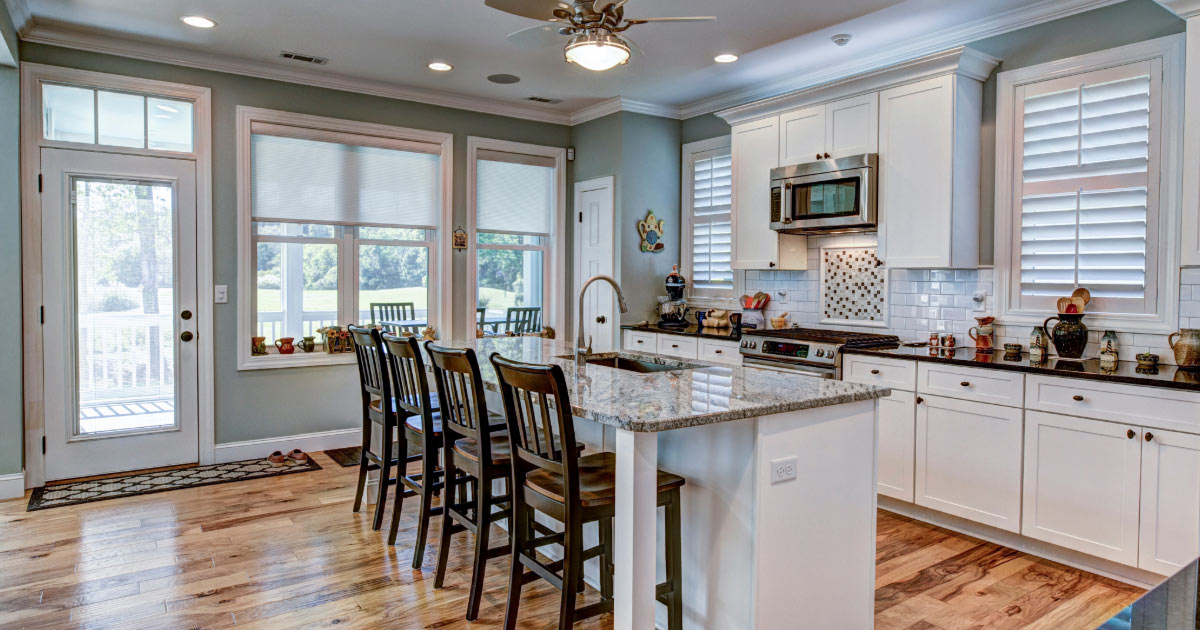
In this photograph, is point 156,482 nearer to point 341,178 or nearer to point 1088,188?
point 341,178

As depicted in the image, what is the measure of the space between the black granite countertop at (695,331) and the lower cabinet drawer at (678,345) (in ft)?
0.14

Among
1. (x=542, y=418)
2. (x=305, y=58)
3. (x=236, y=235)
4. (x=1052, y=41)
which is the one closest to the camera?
(x=542, y=418)

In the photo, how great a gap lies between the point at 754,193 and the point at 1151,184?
2282 millimetres

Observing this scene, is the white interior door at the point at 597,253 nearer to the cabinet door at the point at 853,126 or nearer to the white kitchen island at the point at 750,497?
the cabinet door at the point at 853,126

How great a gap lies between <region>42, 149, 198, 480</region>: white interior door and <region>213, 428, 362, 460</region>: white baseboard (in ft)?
0.65

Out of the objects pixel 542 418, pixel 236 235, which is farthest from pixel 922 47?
pixel 236 235

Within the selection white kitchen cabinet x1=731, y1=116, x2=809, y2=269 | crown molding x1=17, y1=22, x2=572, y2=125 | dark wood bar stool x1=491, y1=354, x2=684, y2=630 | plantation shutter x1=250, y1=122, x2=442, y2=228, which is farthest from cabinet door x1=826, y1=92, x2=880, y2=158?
plantation shutter x1=250, y1=122, x2=442, y2=228

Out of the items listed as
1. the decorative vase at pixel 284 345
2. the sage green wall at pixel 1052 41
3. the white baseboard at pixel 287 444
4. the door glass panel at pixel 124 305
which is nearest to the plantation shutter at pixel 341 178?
the door glass panel at pixel 124 305

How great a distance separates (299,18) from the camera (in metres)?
4.02

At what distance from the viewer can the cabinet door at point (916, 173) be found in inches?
152

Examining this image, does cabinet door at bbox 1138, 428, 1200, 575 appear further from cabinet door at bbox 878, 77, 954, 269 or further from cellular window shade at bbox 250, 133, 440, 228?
cellular window shade at bbox 250, 133, 440, 228

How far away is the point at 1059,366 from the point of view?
10.6 ft

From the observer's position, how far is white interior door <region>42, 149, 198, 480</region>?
4.31 meters

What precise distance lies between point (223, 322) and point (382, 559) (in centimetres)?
251
